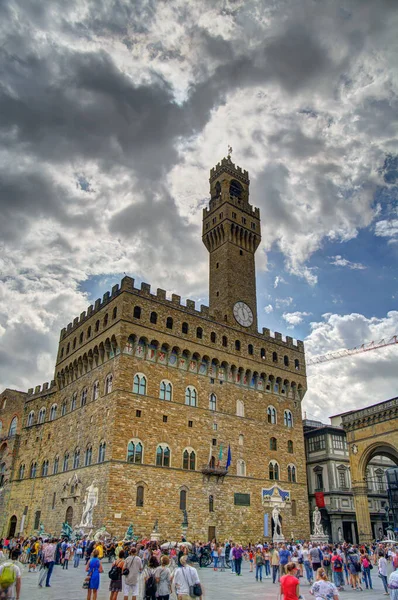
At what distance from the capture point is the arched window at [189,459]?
36188 mm

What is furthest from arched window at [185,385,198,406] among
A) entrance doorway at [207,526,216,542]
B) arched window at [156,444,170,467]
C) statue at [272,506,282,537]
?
statue at [272,506,282,537]

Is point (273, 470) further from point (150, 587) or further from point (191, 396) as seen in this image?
point (150, 587)

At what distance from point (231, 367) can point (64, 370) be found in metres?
15.7

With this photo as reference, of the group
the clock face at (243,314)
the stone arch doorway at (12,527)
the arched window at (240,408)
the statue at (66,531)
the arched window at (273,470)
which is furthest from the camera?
the clock face at (243,314)

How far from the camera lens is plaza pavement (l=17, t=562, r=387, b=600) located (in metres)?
15.4

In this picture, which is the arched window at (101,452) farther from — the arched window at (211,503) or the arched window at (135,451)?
the arched window at (211,503)

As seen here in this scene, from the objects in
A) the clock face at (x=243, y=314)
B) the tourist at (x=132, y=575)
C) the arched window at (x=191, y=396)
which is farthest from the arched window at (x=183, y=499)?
the tourist at (x=132, y=575)

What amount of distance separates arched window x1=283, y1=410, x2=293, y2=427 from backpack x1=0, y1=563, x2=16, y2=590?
3839 cm

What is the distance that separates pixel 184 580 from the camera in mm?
10031

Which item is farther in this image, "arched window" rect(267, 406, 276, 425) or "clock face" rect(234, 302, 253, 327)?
"clock face" rect(234, 302, 253, 327)

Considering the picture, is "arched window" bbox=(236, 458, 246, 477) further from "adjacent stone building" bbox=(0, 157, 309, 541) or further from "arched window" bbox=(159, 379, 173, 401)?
"arched window" bbox=(159, 379, 173, 401)

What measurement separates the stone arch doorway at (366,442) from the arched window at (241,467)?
8.99 metres

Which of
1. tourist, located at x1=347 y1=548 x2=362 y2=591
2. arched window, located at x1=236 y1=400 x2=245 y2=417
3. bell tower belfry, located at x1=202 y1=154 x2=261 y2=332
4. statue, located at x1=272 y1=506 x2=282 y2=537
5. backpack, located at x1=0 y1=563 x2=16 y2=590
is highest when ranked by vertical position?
bell tower belfry, located at x1=202 y1=154 x2=261 y2=332

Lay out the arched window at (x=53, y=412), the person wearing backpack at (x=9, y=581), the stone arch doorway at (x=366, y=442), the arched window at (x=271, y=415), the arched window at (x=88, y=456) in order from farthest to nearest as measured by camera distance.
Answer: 1. the arched window at (x=53, y=412)
2. the arched window at (x=271, y=415)
3. the stone arch doorway at (x=366, y=442)
4. the arched window at (x=88, y=456)
5. the person wearing backpack at (x=9, y=581)
